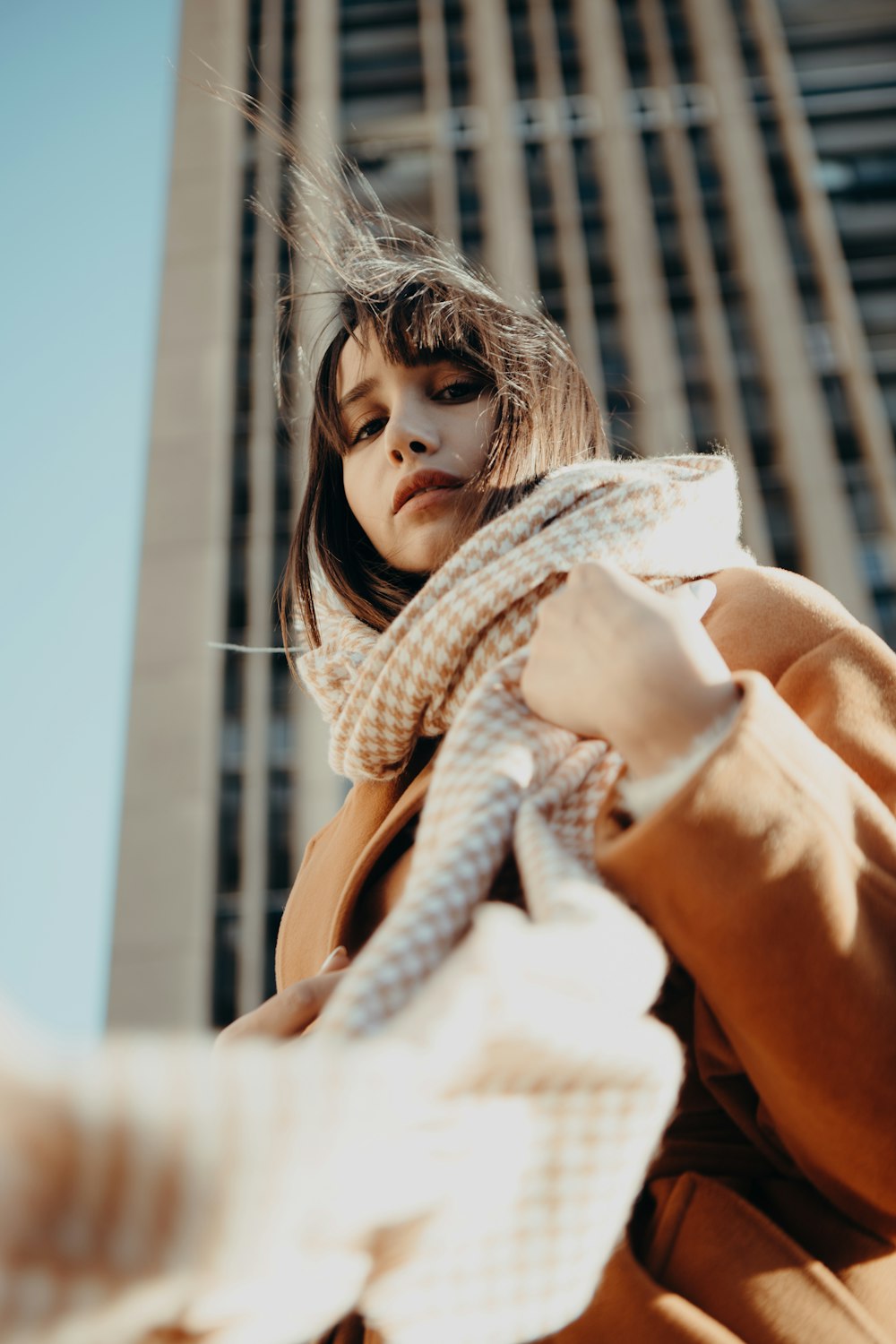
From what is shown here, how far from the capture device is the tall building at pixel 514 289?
613 inches

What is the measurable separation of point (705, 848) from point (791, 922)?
0.08 m

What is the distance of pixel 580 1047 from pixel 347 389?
4.04ft

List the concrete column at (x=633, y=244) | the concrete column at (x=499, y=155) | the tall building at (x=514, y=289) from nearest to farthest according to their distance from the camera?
1. the tall building at (x=514, y=289)
2. the concrete column at (x=633, y=244)
3. the concrete column at (x=499, y=155)

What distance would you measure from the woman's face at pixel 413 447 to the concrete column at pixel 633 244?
15492 millimetres

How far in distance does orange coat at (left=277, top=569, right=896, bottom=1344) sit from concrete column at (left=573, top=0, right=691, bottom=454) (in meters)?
16.3

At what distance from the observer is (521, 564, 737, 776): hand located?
857 mm

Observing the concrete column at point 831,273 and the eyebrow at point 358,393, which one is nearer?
the eyebrow at point 358,393

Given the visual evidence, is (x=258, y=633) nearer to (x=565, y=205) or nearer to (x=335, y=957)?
(x=565, y=205)

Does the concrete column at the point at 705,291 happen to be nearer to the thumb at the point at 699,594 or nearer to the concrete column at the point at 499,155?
the concrete column at the point at 499,155

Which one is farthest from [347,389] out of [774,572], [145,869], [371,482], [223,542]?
[223,542]

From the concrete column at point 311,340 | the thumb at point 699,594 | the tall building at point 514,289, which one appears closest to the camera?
the thumb at point 699,594

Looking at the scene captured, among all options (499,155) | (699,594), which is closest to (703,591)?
(699,594)

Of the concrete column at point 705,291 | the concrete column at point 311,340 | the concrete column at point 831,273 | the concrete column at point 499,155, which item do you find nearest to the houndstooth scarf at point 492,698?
the concrete column at point 311,340

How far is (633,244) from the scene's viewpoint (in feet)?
62.6
